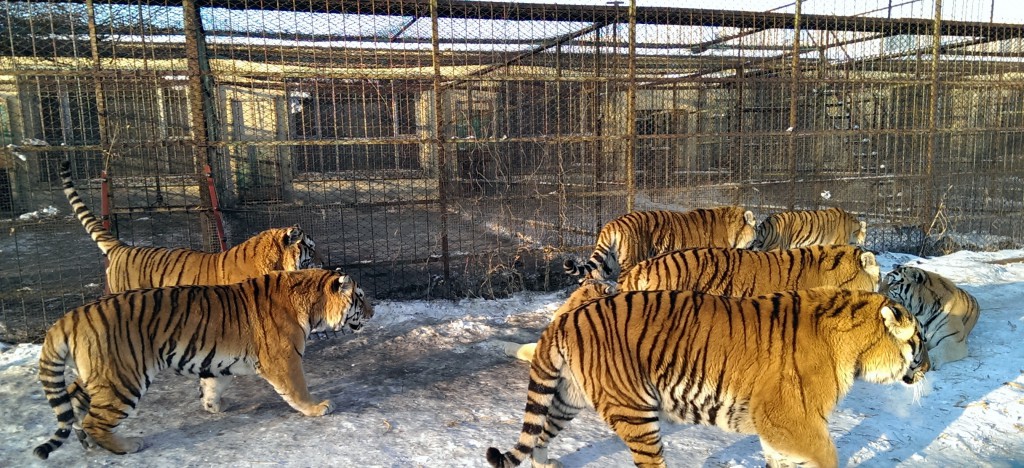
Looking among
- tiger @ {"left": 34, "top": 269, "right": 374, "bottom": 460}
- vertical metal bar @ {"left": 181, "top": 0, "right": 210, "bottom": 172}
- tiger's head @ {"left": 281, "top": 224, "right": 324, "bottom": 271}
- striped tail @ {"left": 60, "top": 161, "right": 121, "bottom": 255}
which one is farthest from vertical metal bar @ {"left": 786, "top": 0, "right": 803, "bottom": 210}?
striped tail @ {"left": 60, "top": 161, "right": 121, "bottom": 255}

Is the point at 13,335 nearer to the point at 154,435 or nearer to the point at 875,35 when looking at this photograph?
the point at 154,435

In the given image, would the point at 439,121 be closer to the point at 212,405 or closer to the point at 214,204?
the point at 214,204

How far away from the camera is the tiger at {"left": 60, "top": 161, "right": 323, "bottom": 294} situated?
533 centimetres

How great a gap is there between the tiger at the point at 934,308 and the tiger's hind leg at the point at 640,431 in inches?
123

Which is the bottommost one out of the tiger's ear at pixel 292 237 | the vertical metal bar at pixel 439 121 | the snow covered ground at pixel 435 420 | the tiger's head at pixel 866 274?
the snow covered ground at pixel 435 420

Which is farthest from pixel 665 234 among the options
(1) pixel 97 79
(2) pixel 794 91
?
(1) pixel 97 79

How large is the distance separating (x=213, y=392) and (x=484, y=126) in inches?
378

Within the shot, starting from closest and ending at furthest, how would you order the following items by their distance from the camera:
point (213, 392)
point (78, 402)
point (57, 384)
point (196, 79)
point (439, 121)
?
1. point (57, 384)
2. point (78, 402)
3. point (213, 392)
4. point (196, 79)
5. point (439, 121)

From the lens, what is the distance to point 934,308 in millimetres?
5191

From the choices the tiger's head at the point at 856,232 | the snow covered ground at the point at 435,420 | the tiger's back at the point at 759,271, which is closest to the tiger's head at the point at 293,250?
the snow covered ground at the point at 435,420

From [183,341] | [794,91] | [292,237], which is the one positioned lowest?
[183,341]

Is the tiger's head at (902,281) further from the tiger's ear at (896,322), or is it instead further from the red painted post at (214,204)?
the red painted post at (214,204)

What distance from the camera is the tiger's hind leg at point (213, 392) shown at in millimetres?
4203

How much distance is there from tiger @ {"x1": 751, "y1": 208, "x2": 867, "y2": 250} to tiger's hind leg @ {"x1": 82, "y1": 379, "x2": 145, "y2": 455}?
20.5ft
